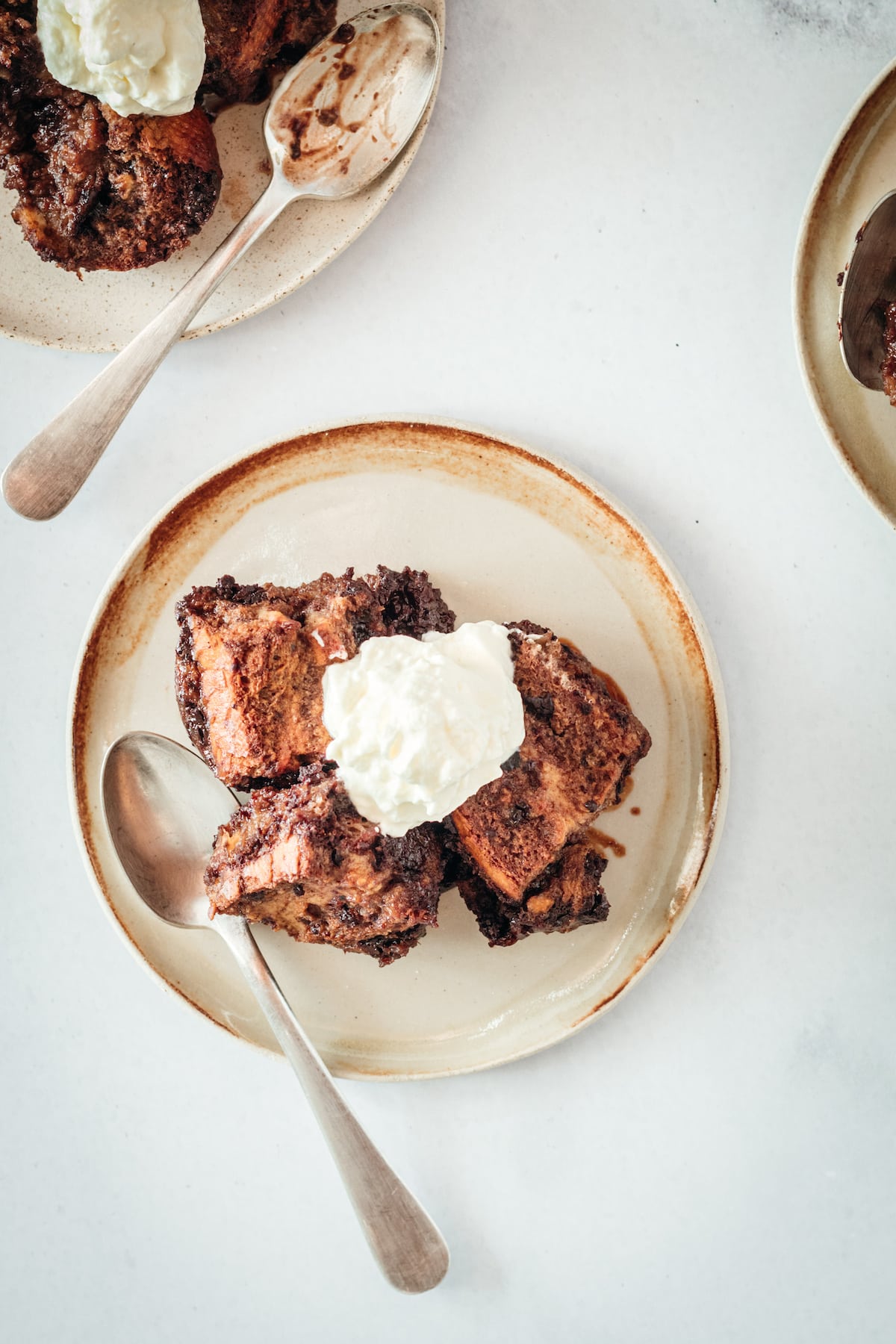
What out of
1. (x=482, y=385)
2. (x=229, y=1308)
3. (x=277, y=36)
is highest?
(x=277, y=36)

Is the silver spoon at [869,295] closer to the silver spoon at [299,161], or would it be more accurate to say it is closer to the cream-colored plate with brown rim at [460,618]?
the cream-colored plate with brown rim at [460,618]

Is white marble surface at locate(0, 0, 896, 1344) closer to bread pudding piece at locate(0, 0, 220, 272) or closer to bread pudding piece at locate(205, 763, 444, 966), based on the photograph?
bread pudding piece at locate(0, 0, 220, 272)

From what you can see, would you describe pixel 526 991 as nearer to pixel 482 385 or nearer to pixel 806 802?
pixel 806 802

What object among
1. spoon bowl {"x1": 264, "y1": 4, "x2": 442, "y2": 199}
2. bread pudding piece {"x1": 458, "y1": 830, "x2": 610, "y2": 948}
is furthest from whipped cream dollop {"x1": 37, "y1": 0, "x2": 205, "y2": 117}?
bread pudding piece {"x1": 458, "y1": 830, "x2": 610, "y2": 948}

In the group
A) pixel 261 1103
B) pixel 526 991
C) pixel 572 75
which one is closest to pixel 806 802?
pixel 526 991

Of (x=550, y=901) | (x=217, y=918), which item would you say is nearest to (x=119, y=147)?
(x=217, y=918)

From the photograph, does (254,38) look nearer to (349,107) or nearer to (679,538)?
(349,107)
